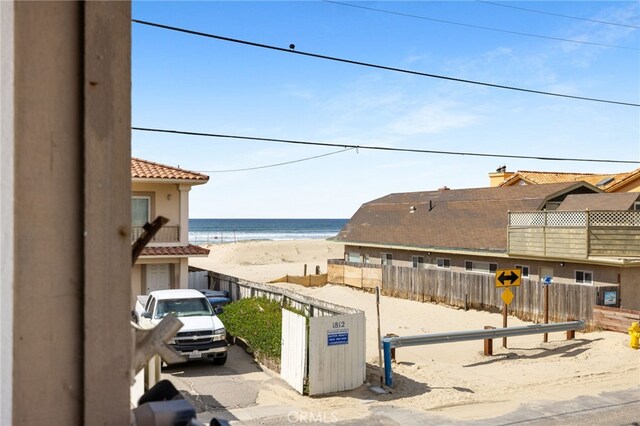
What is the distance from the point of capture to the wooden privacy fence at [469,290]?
837 inches

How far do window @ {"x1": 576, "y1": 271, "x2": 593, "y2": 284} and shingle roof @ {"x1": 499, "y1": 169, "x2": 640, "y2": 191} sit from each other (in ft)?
48.4

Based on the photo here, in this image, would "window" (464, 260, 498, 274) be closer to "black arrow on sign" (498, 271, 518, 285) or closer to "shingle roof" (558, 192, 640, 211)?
"shingle roof" (558, 192, 640, 211)

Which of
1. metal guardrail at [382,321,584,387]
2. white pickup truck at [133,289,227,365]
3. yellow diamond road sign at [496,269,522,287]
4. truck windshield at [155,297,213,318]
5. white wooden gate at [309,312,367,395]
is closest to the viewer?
white wooden gate at [309,312,367,395]

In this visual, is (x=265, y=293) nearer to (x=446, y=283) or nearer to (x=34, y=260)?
(x=446, y=283)

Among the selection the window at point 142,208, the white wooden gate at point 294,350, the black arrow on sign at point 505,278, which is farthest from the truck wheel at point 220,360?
the window at point 142,208

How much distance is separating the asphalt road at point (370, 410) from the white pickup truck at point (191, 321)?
98cm

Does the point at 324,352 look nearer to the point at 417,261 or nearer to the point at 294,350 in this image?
the point at 294,350

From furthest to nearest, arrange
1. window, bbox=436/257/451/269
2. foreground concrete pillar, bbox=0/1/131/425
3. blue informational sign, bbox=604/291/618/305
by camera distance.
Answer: window, bbox=436/257/451/269 < blue informational sign, bbox=604/291/618/305 < foreground concrete pillar, bbox=0/1/131/425

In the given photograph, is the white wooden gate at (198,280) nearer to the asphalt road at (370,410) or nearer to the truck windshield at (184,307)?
the truck windshield at (184,307)

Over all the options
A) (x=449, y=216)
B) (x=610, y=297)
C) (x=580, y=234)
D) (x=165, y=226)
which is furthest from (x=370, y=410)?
(x=449, y=216)

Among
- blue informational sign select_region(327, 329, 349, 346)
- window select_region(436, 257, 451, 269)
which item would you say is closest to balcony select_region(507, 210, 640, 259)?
window select_region(436, 257, 451, 269)

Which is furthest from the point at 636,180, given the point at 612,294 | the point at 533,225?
the point at 612,294

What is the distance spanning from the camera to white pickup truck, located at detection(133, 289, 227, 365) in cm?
1519

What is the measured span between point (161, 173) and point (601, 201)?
2061cm
